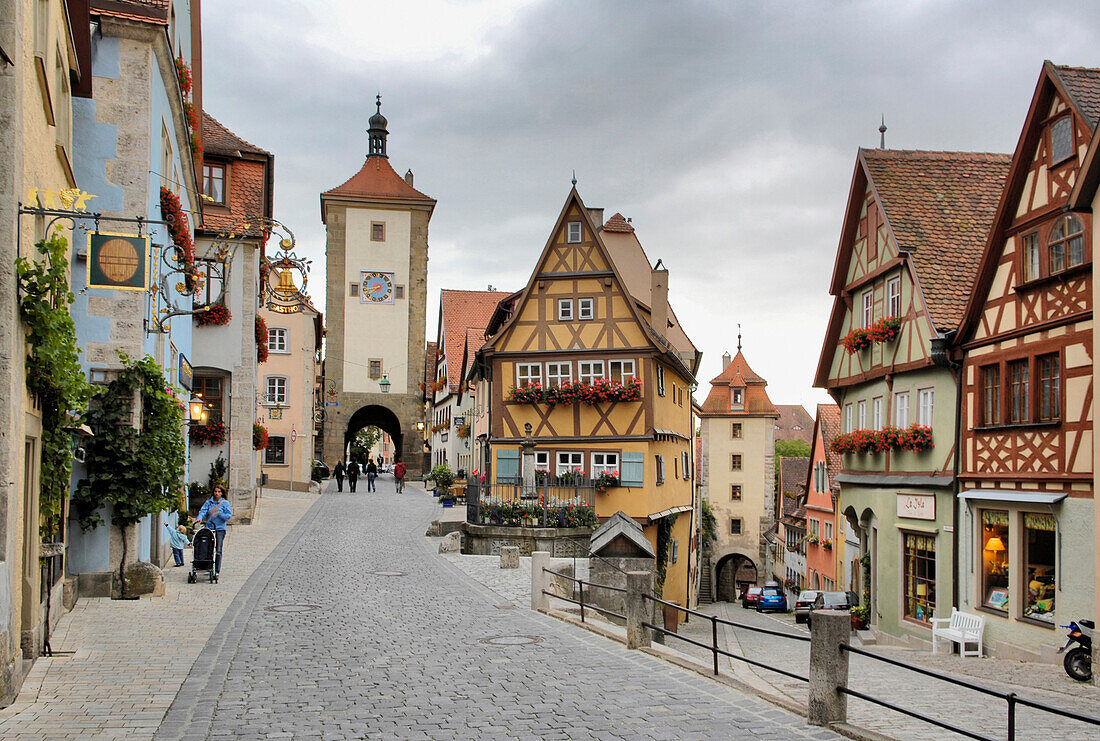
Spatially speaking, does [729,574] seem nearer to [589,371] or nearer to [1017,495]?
[589,371]

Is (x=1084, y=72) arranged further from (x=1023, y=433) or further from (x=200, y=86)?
(x=200, y=86)

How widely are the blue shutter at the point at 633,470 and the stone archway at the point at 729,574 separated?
→ 33.7 metres

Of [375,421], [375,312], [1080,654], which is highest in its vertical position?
[375,312]

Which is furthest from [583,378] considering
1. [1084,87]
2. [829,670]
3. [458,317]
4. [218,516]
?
[458,317]

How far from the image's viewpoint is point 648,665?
452 inches

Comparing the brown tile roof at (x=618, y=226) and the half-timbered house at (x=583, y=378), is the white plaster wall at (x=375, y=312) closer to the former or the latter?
the brown tile roof at (x=618, y=226)

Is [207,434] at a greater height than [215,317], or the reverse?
[215,317]

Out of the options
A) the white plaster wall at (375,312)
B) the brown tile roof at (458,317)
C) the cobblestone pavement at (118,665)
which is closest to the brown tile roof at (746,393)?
the brown tile roof at (458,317)

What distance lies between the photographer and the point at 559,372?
31219 mm

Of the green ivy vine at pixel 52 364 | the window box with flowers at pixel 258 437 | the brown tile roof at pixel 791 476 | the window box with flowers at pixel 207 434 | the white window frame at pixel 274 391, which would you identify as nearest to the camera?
the green ivy vine at pixel 52 364

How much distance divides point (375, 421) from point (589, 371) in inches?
1664

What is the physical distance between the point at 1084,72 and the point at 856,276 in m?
8.25

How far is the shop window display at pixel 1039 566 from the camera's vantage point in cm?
1670

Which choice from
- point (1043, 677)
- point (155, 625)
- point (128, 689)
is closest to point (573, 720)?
point (128, 689)
